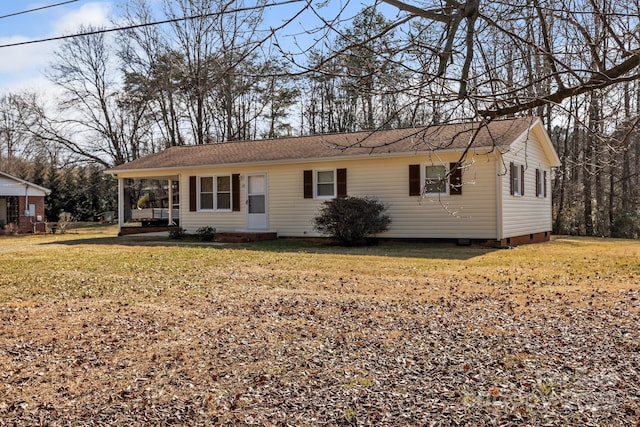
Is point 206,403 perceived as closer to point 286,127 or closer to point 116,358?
point 116,358

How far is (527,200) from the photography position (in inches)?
658

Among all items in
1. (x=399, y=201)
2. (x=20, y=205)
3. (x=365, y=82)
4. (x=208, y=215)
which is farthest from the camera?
(x=20, y=205)

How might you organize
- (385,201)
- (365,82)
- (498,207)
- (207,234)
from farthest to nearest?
(207,234) → (385,201) → (498,207) → (365,82)

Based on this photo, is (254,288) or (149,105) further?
(149,105)

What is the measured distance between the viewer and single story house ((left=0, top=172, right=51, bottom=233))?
23.8 m

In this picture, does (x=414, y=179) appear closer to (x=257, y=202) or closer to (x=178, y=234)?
(x=257, y=202)

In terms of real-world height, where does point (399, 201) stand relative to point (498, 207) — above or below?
above

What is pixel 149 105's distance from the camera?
30.9 m

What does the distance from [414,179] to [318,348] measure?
34.6ft

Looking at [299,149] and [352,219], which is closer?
[352,219]

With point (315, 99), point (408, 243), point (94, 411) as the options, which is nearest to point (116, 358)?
point (94, 411)

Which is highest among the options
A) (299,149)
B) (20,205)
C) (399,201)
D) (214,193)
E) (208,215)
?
(299,149)

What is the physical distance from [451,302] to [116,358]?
13.4ft

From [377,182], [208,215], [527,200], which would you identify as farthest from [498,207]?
[208,215]
